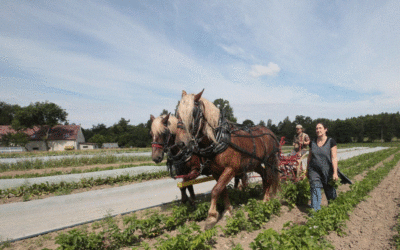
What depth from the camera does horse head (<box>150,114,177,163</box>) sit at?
4.24m

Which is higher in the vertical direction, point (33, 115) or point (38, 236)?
point (33, 115)

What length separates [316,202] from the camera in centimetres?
446

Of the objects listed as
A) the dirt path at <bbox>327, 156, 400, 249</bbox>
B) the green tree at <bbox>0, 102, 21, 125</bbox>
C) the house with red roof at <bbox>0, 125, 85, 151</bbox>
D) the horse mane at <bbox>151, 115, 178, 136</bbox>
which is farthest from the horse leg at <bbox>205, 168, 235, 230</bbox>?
the green tree at <bbox>0, 102, 21, 125</bbox>

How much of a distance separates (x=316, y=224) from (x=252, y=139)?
74.7 inches

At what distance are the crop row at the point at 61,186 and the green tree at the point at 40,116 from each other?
38.8 m

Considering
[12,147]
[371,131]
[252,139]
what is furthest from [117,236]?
[371,131]

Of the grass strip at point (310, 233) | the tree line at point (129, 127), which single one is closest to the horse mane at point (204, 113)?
the grass strip at point (310, 233)

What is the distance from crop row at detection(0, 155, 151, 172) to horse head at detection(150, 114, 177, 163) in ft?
41.7

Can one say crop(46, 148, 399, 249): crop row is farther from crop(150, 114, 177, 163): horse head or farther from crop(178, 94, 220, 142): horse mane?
crop(178, 94, 220, 142): horse mane

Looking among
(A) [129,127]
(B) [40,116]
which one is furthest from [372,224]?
(A) [129,127]

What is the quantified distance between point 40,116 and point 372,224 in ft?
161

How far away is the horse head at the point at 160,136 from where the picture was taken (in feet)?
13.9

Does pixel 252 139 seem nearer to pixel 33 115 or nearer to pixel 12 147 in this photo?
pixel 12 147

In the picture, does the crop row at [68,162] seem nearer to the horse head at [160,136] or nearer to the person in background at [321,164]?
the horse head at [160,136]
